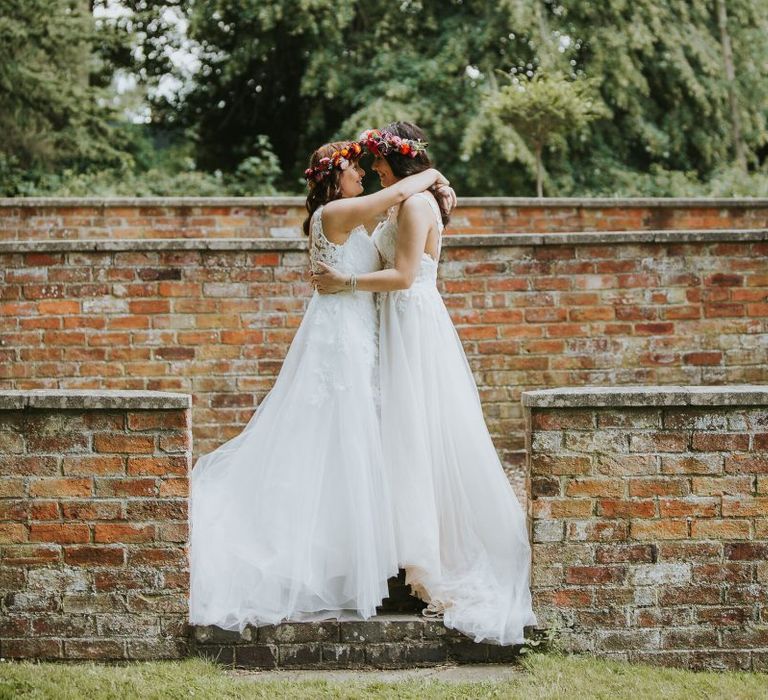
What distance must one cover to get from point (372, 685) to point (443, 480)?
781mm

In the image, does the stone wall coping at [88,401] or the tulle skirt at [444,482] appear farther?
the tulle skirt at [444,482]

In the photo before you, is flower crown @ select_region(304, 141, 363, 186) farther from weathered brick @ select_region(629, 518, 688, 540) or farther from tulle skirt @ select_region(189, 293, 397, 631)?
weathered brick @ select_region(629, 518, 688, 540)

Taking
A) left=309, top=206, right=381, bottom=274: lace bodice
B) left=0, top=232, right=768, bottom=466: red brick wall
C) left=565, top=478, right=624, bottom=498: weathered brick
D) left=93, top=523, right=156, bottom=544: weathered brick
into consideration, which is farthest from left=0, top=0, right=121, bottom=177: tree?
left=565, top=478, right=624, bottom=498: weathered brick

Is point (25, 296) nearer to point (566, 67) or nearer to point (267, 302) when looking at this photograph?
point (267, 302)

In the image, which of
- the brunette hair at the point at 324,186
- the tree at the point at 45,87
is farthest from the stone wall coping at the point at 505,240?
the tree at the point at 45,87

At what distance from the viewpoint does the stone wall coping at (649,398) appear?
2871mm

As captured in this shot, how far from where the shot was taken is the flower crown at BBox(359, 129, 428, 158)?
10.7ft

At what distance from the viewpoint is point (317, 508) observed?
10.3 feet

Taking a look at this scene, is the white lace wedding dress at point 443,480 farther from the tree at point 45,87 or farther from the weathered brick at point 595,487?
the tree at point 45,87

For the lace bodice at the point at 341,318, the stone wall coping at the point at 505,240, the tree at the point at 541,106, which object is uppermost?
the tree at the point at 541,106

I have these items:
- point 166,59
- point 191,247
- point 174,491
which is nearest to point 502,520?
point 174,491

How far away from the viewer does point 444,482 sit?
10.5ft

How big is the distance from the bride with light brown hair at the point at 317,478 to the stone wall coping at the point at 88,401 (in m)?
0.52

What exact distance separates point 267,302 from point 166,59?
9.81 metres
